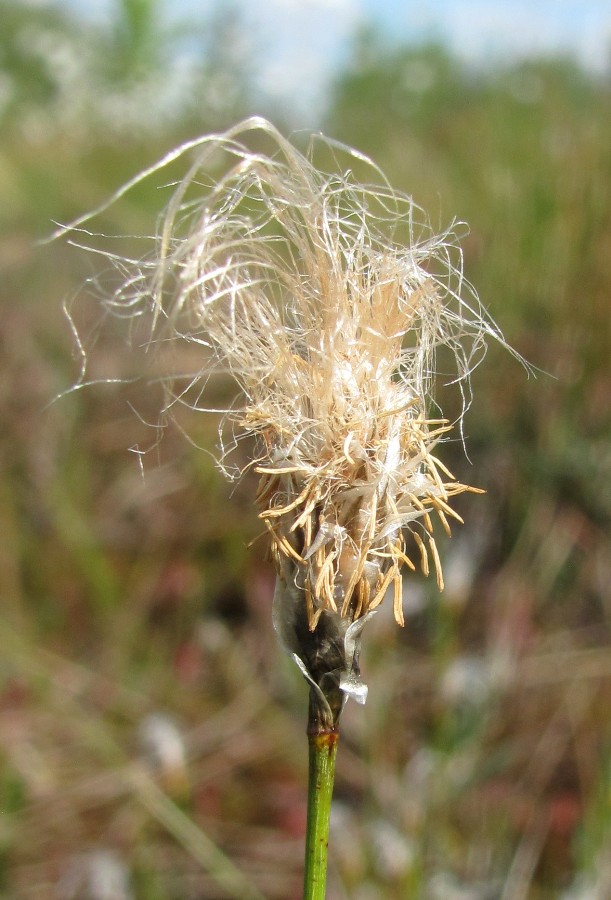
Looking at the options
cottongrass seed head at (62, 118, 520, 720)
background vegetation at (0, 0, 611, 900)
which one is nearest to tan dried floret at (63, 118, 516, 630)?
cottongrass seed head at (62, 118, 520, 720)

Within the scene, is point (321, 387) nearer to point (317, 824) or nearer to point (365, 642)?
point (317, 824)

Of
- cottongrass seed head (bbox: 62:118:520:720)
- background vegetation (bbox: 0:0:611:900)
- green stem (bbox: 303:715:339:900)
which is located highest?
cottongrass seed head (bbox: 62:118:520:720)

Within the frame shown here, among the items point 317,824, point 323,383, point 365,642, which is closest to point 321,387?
point 323,383

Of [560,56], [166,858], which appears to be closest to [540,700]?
[166,858]

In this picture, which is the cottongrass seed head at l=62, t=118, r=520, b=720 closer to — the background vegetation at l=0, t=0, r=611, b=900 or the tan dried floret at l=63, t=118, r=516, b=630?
the tan dried floret at l=63, t=118, r=516, b=630

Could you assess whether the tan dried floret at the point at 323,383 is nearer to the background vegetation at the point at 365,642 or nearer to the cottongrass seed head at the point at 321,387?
the cottongrass seed head at the point at 321,387

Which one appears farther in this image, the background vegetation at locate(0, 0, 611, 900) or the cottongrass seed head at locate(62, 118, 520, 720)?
→ the background vegetation at locate(0, 0, 611, 900)

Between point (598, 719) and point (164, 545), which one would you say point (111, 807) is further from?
point (598, 719)

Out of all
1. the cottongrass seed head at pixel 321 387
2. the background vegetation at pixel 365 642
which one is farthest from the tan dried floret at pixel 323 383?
the background vegetation at pixel 365 642
